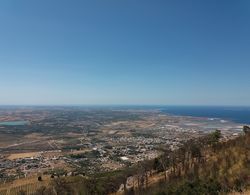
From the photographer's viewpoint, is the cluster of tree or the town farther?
the town

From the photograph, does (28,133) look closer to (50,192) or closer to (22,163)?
(22,163)

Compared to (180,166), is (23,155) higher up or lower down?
lower down

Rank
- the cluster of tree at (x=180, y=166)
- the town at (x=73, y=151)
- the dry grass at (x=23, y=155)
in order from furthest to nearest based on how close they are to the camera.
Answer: the dry grass at (x=23, y=155), the town at (x=73, y=151), the cluster of tree at (x=180, y=166)

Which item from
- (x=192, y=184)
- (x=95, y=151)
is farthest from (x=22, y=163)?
(x=192, y=184)

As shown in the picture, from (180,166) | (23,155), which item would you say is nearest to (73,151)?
(23,155)

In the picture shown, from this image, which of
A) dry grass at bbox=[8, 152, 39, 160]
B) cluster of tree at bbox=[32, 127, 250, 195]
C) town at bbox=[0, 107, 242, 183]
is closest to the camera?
cluster of tree at bbox=[32, 127, 250, 195]

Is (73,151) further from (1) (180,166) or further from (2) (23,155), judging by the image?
(1) (180,166)

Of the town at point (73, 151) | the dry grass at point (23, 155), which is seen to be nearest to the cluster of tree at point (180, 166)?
the town at point (73, 151)

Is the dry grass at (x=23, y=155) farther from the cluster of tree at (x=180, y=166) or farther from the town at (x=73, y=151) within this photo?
the cluster of tree at (x=180, y=166)

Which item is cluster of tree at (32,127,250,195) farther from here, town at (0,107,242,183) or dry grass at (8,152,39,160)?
Answer: dry grass at (8,152,39,160)

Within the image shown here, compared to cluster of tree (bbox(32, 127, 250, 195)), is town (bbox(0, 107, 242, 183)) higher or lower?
lower

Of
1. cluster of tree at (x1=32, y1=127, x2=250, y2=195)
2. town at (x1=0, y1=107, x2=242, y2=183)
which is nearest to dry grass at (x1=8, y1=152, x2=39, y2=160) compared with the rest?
town at (x1=0, y1=107, x2=242, y2=183)
